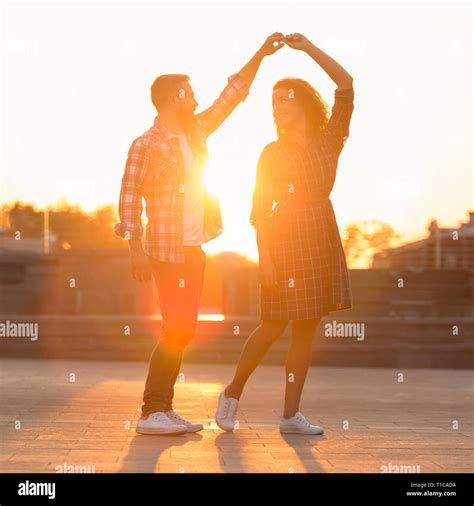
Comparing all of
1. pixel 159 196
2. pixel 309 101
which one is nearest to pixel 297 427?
pixel 159 196

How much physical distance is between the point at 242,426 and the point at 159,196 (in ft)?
4.65

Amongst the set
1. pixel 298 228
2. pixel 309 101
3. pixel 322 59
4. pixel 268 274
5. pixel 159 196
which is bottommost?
pixel 268 274

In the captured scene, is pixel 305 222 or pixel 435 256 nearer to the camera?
pixel 305 222

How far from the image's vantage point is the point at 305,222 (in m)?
5.58

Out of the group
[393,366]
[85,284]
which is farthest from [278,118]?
[85,284]

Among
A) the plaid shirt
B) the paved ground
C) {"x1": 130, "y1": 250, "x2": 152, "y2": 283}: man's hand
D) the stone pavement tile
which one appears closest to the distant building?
the paved ground

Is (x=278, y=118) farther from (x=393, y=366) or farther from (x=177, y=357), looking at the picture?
(x=393, y=366)

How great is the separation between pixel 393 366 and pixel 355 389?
290cm

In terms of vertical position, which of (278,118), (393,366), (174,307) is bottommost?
(393,366)

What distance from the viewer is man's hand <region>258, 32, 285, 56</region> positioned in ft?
18.7

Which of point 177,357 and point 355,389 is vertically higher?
point 177,357

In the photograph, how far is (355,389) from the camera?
8797mm

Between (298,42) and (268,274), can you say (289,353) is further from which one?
(298,42)

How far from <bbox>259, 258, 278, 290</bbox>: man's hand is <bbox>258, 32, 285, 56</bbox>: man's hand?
3.73ft
